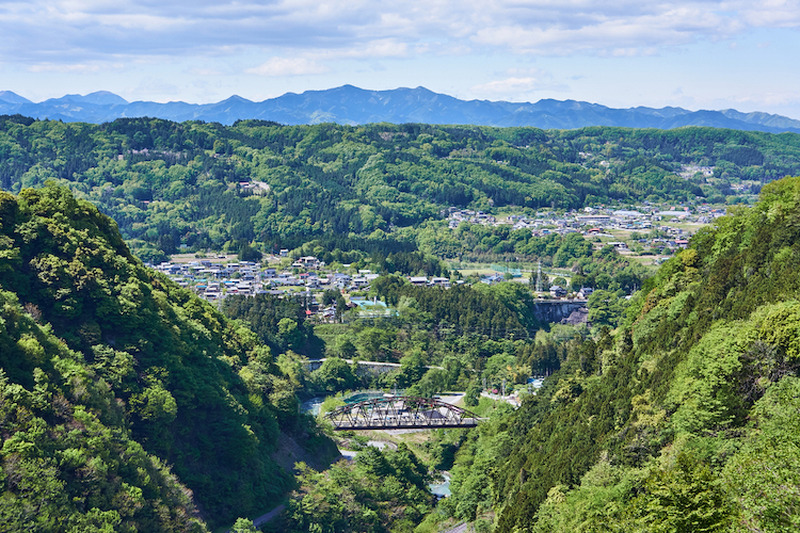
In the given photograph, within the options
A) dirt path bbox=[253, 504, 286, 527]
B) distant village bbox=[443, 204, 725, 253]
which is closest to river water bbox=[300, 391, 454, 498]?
dirt path bbox=[253, 504, 286, 527]

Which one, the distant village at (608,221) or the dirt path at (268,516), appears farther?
the distant village at (608,221)

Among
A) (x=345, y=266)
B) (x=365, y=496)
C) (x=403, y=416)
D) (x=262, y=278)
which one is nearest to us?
(x=365, y=496)

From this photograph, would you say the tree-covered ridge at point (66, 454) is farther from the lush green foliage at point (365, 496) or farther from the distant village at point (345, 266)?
the distant village at point (345, 266)

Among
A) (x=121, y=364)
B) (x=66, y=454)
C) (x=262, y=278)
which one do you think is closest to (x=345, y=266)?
(x=262, y=278)

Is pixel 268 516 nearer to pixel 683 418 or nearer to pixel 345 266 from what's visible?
pixel 683 418

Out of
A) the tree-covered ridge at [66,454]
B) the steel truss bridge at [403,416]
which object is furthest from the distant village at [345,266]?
the tree-covered ridge at [66,454]

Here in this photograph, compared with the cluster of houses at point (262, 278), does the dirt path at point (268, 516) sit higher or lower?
higher
